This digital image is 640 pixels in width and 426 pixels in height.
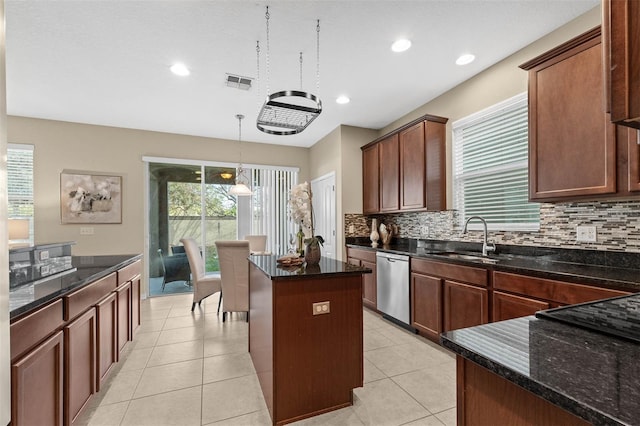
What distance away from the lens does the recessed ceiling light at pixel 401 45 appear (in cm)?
259

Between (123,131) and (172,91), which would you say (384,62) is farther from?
(123,131)

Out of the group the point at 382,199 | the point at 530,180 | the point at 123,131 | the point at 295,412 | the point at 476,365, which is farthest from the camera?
the point at 123,131

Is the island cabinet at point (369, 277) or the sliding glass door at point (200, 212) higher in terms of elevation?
the sliding glass door at point (200, 212)

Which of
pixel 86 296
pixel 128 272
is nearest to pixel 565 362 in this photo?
pixel 86 296

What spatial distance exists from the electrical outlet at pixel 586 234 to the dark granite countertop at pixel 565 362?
1942mm

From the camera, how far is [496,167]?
9.94 ft

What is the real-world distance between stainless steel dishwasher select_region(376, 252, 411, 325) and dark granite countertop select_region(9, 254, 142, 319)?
→ 279 centimetres

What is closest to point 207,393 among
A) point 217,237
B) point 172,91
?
point 172,91

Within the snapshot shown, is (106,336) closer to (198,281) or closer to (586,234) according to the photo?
(198,281)

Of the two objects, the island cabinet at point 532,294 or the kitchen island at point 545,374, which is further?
the island cabinet at point 532,294

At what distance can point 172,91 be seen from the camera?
11.7 feet

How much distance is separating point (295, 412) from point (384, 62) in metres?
3.07

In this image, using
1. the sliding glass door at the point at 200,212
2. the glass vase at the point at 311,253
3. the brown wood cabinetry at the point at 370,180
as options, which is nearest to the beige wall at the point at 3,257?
the glass vase at the point at 311,253

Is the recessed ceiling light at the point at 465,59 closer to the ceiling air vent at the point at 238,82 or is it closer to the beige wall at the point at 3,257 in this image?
the ceiling air vent at the point at 238,82
